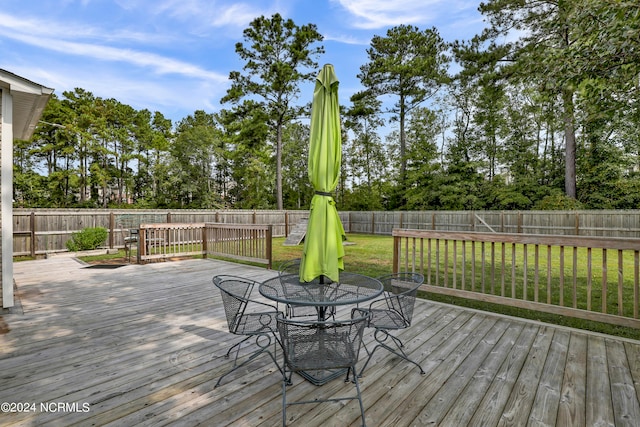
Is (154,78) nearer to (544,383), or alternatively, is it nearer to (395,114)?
(395,114)

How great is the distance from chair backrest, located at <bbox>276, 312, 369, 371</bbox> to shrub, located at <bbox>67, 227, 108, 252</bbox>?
1023cm

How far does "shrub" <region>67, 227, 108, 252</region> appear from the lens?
30.7 ft

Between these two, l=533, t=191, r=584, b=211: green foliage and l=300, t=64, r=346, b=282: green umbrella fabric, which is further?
l=533, t=191, r=584, b=211: green foliage

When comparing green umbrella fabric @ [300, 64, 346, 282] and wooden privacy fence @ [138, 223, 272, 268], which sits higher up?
green umbrella fabric @ [300, 64, 346, 282]

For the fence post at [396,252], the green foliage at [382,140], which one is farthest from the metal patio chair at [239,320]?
the green foliage at [382,140]

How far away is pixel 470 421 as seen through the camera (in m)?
1.81

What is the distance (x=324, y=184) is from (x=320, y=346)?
127cm

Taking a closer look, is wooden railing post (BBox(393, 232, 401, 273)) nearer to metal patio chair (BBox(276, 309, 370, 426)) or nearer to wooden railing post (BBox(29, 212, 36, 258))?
metal patio chair (BBox(276, 309, 370, 426))

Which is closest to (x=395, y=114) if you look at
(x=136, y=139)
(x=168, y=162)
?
(x=168, y=162)

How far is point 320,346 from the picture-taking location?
200cm

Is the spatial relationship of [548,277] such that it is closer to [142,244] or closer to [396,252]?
[396,252]

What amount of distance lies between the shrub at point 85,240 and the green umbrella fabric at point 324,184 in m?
9.82

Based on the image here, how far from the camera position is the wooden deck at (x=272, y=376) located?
1.86 m

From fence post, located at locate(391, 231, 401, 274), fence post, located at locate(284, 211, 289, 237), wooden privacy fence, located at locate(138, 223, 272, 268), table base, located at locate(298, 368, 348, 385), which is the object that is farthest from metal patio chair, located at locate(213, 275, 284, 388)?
fence post, located at locate(284, 211, 289, 237)
